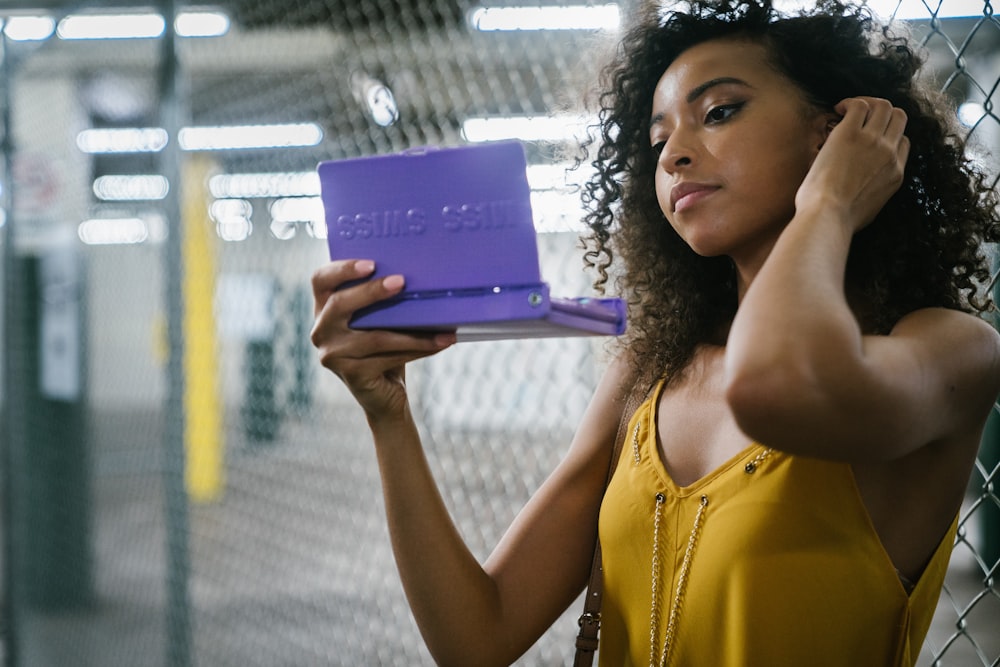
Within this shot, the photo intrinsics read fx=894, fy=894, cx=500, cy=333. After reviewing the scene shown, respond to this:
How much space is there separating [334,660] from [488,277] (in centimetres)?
358

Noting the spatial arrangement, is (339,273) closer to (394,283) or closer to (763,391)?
(394,283)

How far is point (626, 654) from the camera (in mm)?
1183

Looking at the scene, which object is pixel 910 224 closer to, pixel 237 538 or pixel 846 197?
pixel 846 197

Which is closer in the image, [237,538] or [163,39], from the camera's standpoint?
[163,39]

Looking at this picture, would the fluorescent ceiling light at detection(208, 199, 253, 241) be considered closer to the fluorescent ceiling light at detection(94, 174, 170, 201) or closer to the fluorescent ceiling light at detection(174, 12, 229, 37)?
the fluorescent ceiling light at detection(174, 12, 229, 37)

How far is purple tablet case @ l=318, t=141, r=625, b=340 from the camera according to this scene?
821 mm

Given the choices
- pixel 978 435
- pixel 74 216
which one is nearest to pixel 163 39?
pixel 74 216

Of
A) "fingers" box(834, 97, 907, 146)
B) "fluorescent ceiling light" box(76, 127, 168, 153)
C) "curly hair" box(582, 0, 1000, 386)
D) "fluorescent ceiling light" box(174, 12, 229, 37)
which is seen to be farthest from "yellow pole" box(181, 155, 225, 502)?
"fingers" box(834, 97, 907, 146)

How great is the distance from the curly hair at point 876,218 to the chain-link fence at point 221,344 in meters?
0.16

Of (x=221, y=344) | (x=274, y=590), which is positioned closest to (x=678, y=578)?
(x=274, y=590)

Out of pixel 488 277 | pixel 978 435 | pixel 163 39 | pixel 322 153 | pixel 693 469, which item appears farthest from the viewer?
pixel 322 153

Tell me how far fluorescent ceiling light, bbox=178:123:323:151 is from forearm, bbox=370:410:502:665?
729 centimetres

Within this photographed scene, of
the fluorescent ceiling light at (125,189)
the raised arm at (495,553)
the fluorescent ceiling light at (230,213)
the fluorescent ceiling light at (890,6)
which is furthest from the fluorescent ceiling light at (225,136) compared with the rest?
the raised arm at (495,553)

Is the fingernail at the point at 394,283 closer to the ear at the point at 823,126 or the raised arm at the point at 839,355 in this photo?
the raised arm at the point at 839,355
